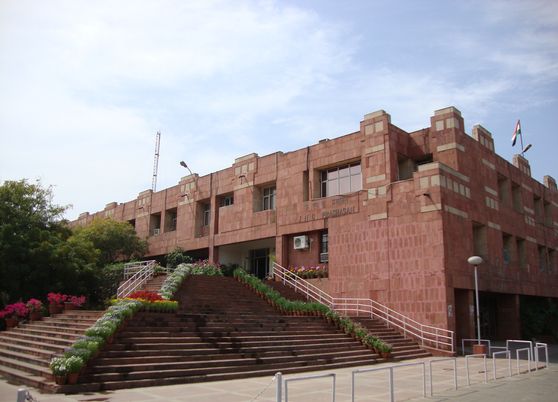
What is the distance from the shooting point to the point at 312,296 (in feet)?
85.7

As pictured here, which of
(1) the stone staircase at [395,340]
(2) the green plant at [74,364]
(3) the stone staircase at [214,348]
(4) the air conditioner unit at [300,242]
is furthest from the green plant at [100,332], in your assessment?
(4) the air conditioner unit at [300,242]

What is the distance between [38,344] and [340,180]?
17848mm

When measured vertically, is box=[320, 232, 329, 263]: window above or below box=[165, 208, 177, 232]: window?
below

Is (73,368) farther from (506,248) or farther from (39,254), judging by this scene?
(506,248)

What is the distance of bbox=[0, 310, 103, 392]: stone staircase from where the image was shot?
12461mm

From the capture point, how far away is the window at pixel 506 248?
94.6ft

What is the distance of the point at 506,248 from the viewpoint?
2986 centimetres

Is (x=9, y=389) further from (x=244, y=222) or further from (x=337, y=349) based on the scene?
(x=244, y=222)

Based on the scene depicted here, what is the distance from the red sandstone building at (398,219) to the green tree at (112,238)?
124 inches

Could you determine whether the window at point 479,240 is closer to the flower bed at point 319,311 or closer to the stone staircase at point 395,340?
the stone staircase at point 395,340

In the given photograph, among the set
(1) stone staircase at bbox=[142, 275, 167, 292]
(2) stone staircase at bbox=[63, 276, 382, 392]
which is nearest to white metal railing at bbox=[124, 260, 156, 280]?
(1) stone staircase at bbox=[142, 275, 167, 292]

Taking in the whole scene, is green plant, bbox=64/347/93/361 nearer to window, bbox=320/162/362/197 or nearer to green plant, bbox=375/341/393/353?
green plant, bbox=375/341/393/353

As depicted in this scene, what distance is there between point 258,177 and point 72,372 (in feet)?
72.6

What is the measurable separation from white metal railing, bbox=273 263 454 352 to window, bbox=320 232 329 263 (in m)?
1.77
